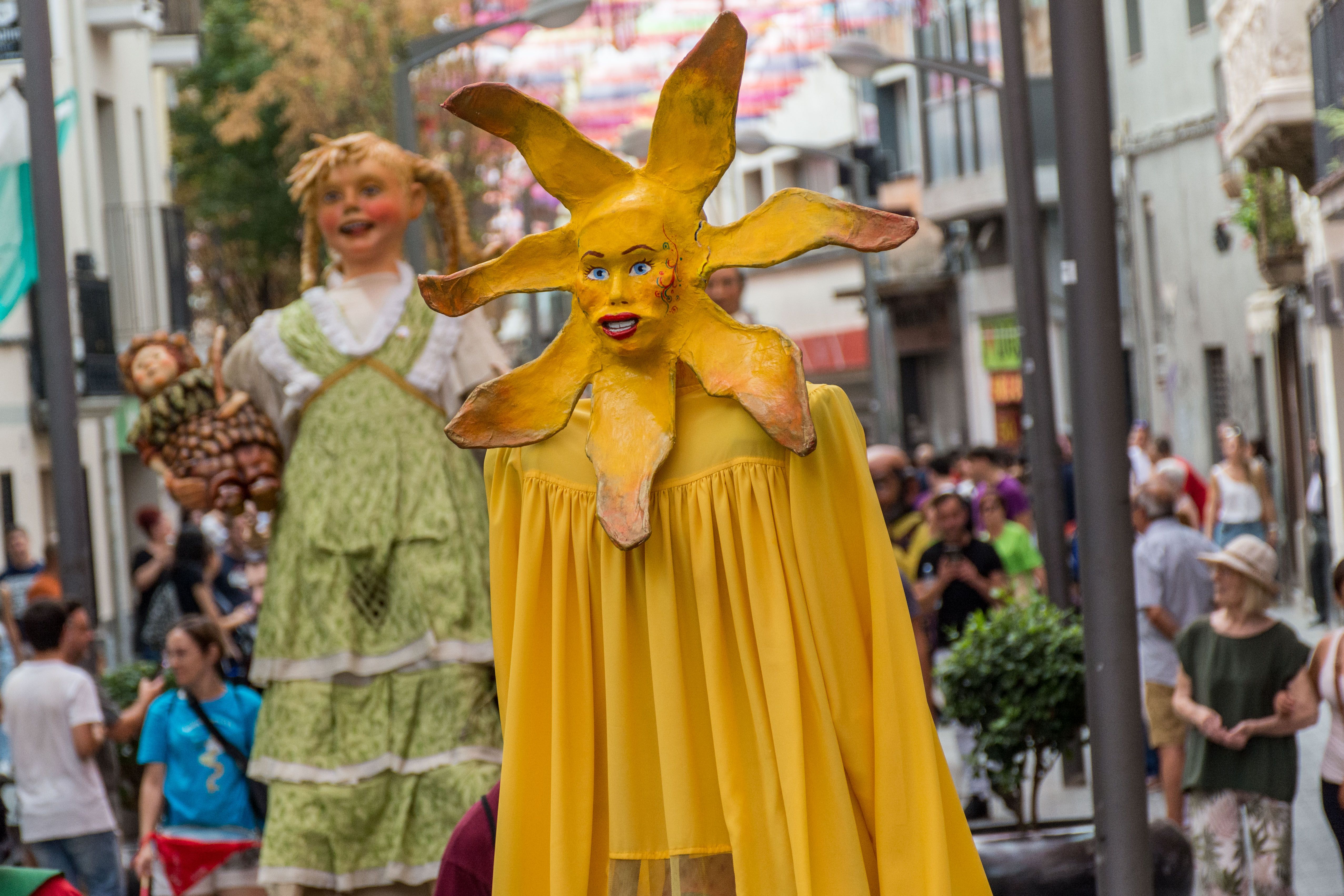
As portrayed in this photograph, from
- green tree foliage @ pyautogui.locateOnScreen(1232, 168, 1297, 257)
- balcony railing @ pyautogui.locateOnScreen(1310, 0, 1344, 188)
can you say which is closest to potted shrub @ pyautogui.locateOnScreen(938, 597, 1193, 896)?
balcony railing @ pyautogui.locateOnScreen(1310, 0, 1344, 188)

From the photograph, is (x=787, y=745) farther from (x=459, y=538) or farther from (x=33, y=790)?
(x=33, y=790)

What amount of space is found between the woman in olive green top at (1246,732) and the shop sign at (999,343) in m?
27.5

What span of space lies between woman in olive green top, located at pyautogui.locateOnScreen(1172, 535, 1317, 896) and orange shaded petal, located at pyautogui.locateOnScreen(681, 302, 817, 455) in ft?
13.7

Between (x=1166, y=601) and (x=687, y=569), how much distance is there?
6423 mm

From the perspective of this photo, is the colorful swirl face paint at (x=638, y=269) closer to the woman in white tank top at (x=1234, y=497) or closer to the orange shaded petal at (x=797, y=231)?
the orange shaded petal at (x=797, y=231)

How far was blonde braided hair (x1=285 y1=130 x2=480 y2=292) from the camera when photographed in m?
5.65

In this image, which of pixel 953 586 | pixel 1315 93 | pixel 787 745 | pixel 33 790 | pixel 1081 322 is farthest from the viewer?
pixel 1315 93

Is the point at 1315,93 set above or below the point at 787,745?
above

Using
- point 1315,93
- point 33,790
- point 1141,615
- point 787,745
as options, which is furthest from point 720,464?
point 1315,93

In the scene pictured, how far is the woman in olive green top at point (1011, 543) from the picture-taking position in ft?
38.2

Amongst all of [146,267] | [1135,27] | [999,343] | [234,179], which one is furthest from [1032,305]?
[999,343]

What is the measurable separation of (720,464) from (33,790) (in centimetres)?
478

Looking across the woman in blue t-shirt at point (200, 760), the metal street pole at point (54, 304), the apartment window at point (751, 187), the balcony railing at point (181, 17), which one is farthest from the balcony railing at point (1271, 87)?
the apartment window at point (751, 187)

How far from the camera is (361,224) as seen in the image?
571cm
